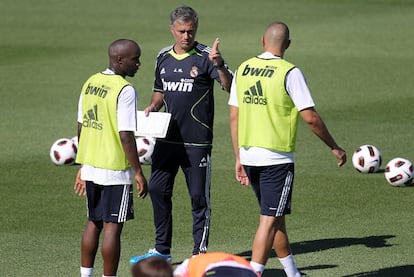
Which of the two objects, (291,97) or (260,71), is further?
(260,71)

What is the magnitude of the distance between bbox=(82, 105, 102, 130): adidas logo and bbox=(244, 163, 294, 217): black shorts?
164cm

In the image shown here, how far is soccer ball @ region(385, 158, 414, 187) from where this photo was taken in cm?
1600

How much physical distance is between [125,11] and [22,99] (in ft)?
53.8

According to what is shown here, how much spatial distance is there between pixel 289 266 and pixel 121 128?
2.29 m

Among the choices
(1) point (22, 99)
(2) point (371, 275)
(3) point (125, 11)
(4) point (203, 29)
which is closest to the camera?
(2) point (371, 275)

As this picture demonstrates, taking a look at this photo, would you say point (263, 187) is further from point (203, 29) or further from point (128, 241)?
point (203, 29)

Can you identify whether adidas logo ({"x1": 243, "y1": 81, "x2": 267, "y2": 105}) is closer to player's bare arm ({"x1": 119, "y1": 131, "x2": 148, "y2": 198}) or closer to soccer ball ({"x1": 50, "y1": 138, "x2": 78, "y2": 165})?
player's bare arm ({"x1": 119, "y1": 131, "x2": 148, "y2": 198})

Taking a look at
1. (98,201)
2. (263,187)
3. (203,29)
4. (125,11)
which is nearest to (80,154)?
(98,201)

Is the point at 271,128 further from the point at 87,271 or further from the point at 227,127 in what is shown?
the point at 227,127

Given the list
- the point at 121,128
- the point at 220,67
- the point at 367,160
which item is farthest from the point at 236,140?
the point at 367,160

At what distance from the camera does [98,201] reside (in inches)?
428

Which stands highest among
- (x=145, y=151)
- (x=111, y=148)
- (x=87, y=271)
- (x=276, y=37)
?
(x=276, y=37)

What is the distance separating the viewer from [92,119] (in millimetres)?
10797

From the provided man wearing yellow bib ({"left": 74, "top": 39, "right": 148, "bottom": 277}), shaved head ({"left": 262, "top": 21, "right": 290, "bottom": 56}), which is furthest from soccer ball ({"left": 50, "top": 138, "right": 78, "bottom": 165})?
shaved head ({"left": 262, "top": 21, "right": 290, "bottom": 56})
